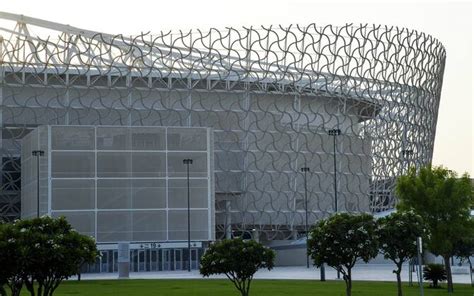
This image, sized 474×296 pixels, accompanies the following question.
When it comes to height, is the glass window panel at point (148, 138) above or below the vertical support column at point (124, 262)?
above

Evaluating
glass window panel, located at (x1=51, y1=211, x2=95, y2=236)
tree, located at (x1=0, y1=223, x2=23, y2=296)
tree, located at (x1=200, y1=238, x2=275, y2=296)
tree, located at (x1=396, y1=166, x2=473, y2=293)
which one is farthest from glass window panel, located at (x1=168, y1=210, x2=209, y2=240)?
tree, located at (x1=0, y1=223, x2=23, y2=296)

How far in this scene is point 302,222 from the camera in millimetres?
95312

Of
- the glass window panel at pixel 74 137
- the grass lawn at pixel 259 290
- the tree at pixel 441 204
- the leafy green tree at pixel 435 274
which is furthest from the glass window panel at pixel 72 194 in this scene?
the tree at pixel 441 204

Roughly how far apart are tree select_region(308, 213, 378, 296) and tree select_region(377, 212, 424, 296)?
1.67 m

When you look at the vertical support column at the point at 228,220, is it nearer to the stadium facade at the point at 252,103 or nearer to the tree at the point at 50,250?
the stadium facade at the point at 252,103

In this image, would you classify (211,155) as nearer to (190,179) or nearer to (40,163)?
(190,179)

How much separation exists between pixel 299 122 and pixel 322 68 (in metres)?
6.16

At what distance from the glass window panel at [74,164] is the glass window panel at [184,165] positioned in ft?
21.1

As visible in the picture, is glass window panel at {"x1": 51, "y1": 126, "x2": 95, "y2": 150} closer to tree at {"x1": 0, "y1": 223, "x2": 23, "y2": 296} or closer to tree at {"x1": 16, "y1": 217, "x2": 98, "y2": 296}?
tree at {"x1": 16, "y1": 217, "x2": 98, "y2": 296}

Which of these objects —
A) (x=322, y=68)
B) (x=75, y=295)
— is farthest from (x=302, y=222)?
(x=75, y=295)

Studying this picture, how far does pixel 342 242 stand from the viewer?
33156mm

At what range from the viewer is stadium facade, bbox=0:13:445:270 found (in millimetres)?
88125

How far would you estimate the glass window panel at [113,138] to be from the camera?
80.4 m

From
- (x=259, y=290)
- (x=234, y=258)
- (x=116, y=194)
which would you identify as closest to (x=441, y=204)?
(x=259, y=290)
